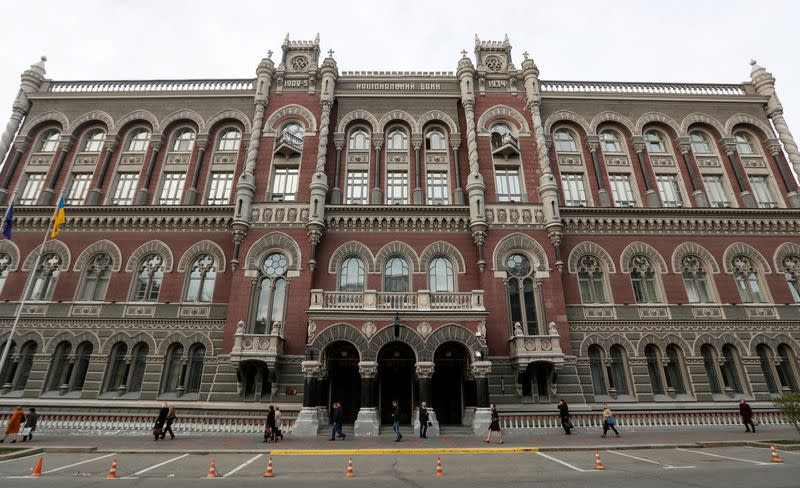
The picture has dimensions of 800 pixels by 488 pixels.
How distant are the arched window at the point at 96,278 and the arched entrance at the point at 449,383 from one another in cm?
2274

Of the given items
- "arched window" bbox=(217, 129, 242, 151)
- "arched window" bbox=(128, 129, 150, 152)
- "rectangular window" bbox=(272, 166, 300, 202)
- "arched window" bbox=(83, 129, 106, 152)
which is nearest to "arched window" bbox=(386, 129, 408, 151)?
"rectangular window" bbox=(272, 166, 300, 202)

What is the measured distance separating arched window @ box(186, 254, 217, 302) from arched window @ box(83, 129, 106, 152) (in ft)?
44.4

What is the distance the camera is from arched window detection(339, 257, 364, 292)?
26.1 metres

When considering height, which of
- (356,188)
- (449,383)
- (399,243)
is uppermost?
(356,188)

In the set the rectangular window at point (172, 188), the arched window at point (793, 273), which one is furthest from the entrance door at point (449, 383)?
the arched window at point (793, 273)

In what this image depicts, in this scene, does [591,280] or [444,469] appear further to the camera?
[591,280]

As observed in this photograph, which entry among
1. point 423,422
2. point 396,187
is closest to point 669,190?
point 396,187

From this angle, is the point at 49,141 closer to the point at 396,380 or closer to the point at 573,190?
the point at 396,380

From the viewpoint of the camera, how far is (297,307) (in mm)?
24641

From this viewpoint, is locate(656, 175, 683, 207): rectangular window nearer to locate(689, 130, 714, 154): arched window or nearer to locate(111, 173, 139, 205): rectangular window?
locate(689, 130, 714, 154): arched window

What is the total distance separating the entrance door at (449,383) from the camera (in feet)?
78.6

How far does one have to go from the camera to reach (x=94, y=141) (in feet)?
104

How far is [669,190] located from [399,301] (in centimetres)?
2279

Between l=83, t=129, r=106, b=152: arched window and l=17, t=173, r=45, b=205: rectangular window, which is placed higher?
l=83, t=129, r=106, b=152: arched window
